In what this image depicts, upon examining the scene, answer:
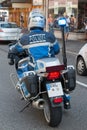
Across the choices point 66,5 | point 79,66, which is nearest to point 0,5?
point 66,5

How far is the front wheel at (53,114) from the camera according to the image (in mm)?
6188

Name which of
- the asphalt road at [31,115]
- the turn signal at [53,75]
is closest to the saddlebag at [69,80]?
the turn signal at [53,75]

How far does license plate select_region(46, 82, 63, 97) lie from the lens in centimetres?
614

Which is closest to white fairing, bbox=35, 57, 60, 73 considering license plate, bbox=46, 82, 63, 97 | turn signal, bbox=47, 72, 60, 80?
turn signal, bbox=47, 72, 60, 80

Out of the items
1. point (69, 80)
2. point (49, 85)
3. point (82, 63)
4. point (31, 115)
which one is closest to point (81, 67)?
point (82, 63)

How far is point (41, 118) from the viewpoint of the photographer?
6840 mm

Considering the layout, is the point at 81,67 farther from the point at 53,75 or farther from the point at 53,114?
the point at 53,114

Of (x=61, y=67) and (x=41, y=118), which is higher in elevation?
(x=61, y=67)

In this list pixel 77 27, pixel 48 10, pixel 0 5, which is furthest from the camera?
pixel 0 5

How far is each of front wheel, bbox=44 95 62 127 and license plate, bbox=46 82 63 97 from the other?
6.8 inches

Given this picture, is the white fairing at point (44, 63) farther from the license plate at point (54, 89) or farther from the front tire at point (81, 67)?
the front tire at point (81, 67)

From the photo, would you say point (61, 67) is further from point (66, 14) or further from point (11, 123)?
point (66, 14)

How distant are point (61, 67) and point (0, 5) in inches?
1759

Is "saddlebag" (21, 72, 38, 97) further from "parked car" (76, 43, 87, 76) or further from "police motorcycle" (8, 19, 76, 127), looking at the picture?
"parked car" (76, 43, 87, 76)
